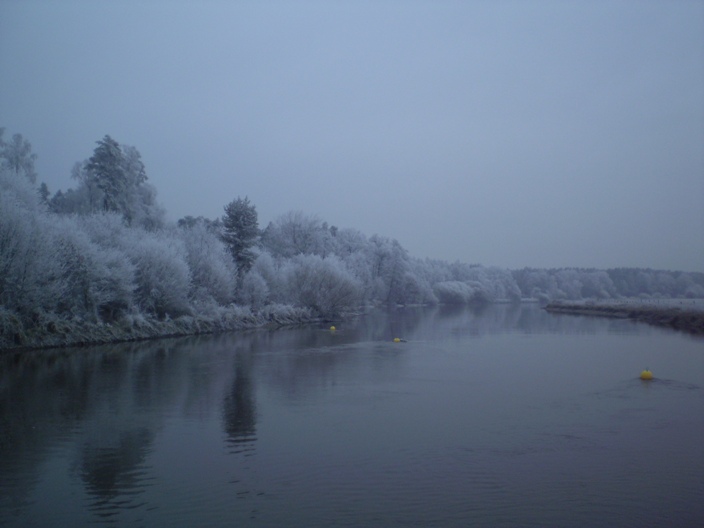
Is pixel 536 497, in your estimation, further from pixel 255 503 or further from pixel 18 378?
pixel 18 378

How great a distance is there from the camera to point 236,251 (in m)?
48.2

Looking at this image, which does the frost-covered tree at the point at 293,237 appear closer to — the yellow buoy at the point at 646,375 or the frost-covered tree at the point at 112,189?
the frost-covered tree at the point at 112,189

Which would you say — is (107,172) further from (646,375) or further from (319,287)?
(646,375)

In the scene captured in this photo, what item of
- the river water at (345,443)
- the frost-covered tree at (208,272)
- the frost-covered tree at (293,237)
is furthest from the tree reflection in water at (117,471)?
the frost-covered tree at (293,237)

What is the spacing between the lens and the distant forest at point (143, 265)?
1005 inches

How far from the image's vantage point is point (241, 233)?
159 ft

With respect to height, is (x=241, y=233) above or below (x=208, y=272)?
above

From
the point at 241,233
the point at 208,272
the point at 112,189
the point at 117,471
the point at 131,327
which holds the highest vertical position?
the point at 112,189

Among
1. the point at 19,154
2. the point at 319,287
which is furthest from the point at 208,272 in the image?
the point at 19,154

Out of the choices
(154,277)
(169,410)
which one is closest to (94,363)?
(169,410)

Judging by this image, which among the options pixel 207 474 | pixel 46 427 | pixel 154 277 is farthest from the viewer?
pixel 154 277

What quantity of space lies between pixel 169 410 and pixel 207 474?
219 inches

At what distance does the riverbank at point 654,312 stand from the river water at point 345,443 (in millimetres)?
23318

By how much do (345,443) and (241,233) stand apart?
3794cm
